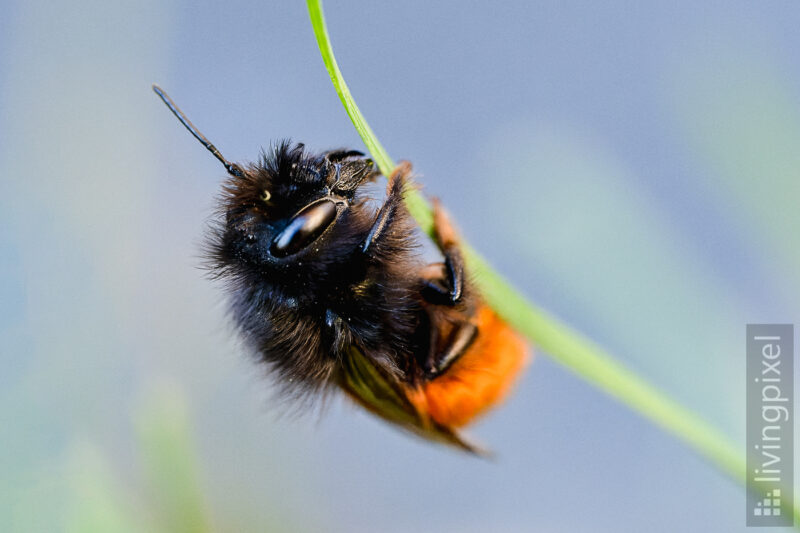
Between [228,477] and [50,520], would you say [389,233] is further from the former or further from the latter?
[228,477]

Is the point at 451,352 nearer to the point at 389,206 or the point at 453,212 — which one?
the point at 389,206

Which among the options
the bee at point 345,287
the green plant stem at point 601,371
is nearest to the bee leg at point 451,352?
the bee at point 345,287

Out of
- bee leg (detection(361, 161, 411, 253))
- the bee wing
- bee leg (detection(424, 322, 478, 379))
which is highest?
bee leg (detection(361, 161, 411, 253))

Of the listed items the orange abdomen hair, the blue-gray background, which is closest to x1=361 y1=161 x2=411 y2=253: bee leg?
the orange abdomen hair

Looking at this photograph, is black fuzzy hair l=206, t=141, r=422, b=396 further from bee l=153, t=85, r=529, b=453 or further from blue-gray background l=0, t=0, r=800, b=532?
blue-gray background l=0, t=0, r=800, b=532

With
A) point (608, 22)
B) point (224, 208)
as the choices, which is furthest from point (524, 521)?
point (224, 208)

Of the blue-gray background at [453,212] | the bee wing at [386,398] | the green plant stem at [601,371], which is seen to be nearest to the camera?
the green plant stem at [601,371]

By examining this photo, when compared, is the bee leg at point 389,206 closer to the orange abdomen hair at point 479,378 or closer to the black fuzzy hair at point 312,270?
the black fuzzy hair at point 312,270
